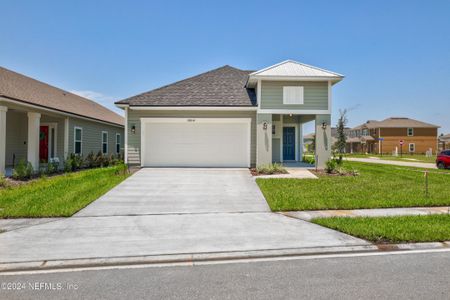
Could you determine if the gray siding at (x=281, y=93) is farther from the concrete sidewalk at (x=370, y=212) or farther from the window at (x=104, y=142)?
the window at (x=104, y=142)

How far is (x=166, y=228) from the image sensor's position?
20.9 ft


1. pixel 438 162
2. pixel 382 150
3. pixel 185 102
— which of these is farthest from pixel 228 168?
pixel 382 150

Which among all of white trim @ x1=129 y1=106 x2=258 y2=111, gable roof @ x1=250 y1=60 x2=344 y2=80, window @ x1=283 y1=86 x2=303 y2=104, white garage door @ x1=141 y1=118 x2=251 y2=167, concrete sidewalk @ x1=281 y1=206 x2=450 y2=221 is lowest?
concrete sidewalk @ x1=281 y1=206 x2=450 y2=221

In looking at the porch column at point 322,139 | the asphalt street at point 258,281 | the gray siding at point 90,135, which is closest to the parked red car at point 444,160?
the porch column at point 322,139

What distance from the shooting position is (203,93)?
1639 centimetres

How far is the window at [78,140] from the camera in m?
17.7

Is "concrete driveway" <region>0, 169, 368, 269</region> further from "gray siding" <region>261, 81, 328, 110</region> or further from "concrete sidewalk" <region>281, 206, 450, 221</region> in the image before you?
"gray siding" <region>261, 81, 328, 110</region>

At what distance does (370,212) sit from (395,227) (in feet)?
5.27

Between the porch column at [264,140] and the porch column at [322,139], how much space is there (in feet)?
8.38

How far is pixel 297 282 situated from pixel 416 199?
693cm

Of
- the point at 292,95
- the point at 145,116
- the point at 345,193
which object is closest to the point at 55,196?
the point at 145,116

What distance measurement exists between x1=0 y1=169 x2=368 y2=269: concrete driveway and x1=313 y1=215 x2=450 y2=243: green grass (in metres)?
0.32

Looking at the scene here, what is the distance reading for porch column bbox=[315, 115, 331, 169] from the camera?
15102 millimetres

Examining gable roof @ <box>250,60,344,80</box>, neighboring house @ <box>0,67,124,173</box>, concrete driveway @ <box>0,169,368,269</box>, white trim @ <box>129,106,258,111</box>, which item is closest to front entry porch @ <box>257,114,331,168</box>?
white trim @ <box>129,106,258,111</box>
